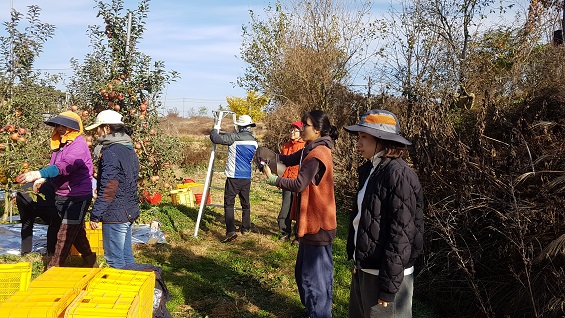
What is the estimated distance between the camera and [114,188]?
13.8 feet

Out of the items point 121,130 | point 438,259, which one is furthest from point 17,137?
point 438,259

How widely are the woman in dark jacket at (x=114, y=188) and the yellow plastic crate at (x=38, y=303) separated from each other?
1258mm

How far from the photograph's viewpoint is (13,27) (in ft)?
22.7

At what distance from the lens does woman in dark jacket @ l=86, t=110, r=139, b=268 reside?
13.8 feet

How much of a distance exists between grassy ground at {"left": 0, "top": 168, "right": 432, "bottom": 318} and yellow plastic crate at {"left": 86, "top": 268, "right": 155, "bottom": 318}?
4.31 feet

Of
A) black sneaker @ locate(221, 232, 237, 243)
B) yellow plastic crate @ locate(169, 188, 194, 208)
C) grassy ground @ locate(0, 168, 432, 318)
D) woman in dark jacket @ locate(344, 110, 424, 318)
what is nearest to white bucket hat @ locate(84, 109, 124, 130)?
grassy ground @ locate(0, 168, 432, 318)

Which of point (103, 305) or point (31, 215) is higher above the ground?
point (103, 305)

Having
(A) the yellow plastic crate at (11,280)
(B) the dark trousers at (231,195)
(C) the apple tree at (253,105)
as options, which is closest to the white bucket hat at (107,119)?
Result: (A) the yellow plastic crate at (11,280)

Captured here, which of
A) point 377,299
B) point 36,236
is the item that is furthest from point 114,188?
point 36,236

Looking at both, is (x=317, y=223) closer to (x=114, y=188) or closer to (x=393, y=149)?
(x=393, y=149)

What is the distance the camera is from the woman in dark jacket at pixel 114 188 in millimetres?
4195

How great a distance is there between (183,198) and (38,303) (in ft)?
21.5

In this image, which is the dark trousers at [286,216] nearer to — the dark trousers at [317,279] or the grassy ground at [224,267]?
the grassy ground at [224,267]

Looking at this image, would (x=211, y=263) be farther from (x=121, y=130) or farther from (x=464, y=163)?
(x=464, y=163)
